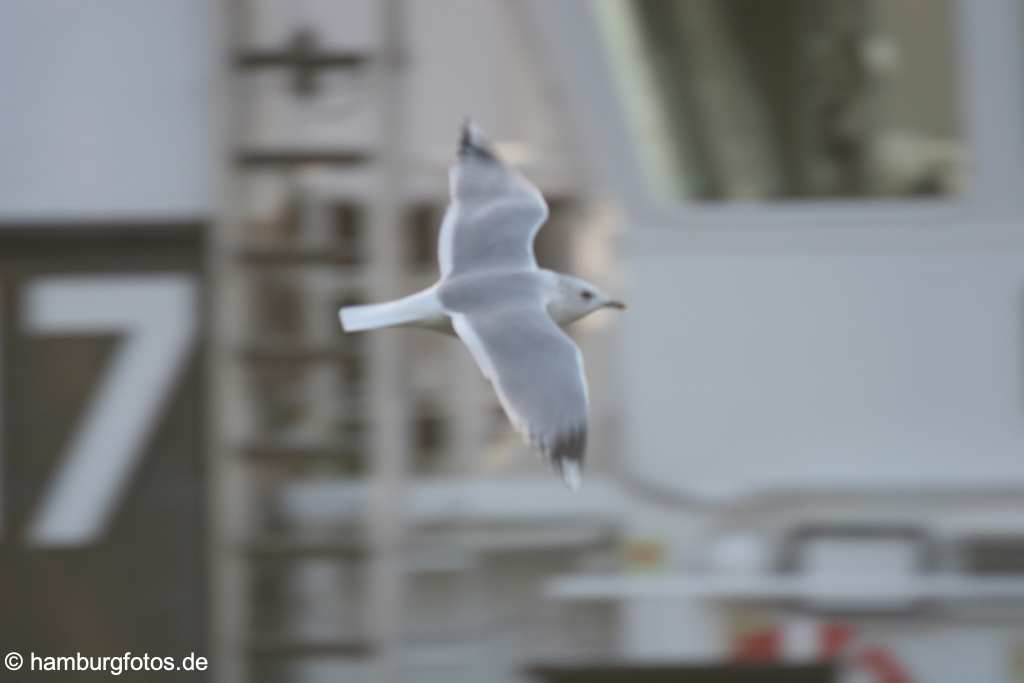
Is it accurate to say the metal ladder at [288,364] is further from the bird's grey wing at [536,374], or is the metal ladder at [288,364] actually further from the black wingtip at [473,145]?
the bird's grey wing at [536,374]

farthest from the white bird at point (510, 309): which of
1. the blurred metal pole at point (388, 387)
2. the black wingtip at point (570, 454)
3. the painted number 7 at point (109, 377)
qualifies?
the painted number 7 at point (109, 377)

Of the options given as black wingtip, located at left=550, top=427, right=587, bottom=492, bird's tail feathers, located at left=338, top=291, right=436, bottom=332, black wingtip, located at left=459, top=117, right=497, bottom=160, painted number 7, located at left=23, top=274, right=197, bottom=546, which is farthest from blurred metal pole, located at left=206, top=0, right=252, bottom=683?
black wingtip, located at left=550, top=427, right=587, bottom=492

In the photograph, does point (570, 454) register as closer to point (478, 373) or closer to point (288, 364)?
point (478, 373)

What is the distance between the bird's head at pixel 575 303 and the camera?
2.06 m

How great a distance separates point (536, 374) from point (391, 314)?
0.14 metres

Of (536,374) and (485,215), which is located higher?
(485,215)

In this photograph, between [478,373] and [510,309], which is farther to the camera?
[478,373]

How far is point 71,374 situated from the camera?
391cm

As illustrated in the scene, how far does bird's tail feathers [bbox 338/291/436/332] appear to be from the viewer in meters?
1.92

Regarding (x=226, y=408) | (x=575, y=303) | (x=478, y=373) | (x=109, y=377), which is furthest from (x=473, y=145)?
(x=109, y=377)

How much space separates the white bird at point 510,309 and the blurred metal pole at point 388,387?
4.38 feet

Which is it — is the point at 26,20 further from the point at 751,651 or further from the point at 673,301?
the point at 751,651

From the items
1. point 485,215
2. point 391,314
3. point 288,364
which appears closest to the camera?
point 391,314

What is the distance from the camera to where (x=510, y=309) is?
2.04 metres
